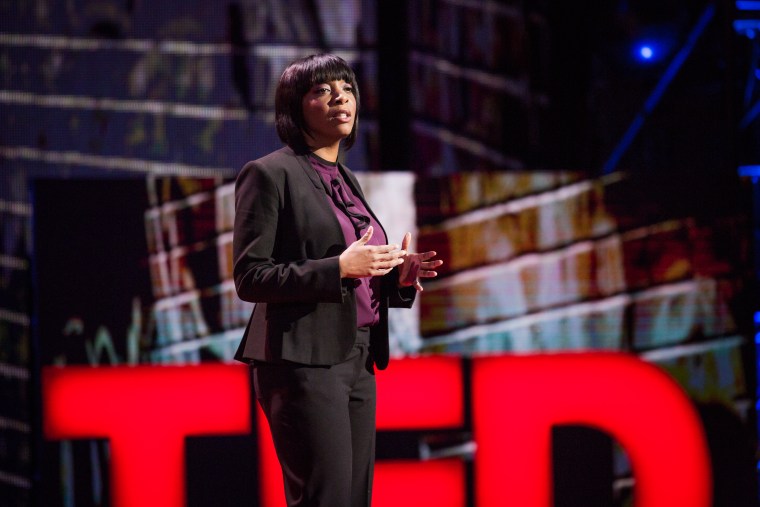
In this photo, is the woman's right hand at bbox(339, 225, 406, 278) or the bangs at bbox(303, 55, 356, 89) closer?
the woman's right hand at bbox(339, 225, 406, 278)

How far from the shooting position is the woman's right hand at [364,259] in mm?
1395

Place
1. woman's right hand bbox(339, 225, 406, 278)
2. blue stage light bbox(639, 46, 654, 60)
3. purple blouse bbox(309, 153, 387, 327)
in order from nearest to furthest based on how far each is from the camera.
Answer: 1. woman's right hand bbox(339, 225, 406, 278)
2. purple blouse bbox(309, 153, 387, 327)
3. blue stage light bbox(639, 46, 654, 60)

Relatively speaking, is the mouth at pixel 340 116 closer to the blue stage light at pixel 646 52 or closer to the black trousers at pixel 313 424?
the black trousers at pixel 313 424

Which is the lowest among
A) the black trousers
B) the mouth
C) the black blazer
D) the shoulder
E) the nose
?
the black trousers

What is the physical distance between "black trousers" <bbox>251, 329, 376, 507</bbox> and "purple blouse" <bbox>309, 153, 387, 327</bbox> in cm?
6

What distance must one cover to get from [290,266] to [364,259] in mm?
138

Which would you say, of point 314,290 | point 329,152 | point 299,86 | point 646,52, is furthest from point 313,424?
point 646,52

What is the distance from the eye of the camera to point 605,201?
2662 mm

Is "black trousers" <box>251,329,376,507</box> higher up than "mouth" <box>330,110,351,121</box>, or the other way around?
"mouth" <box>330,110,351,121</box>

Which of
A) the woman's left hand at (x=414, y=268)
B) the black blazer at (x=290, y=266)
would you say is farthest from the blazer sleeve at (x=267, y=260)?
the woman's left hand at (x=414, y=268)

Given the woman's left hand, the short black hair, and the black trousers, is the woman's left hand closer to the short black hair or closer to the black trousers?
the black trousers

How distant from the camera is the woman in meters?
1.42

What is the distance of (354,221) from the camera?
5.13 ft

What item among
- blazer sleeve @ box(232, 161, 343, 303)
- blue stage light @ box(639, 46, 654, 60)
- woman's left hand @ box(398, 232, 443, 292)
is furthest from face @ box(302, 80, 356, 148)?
blue stage light @ box(639, 46, 654, 60)
